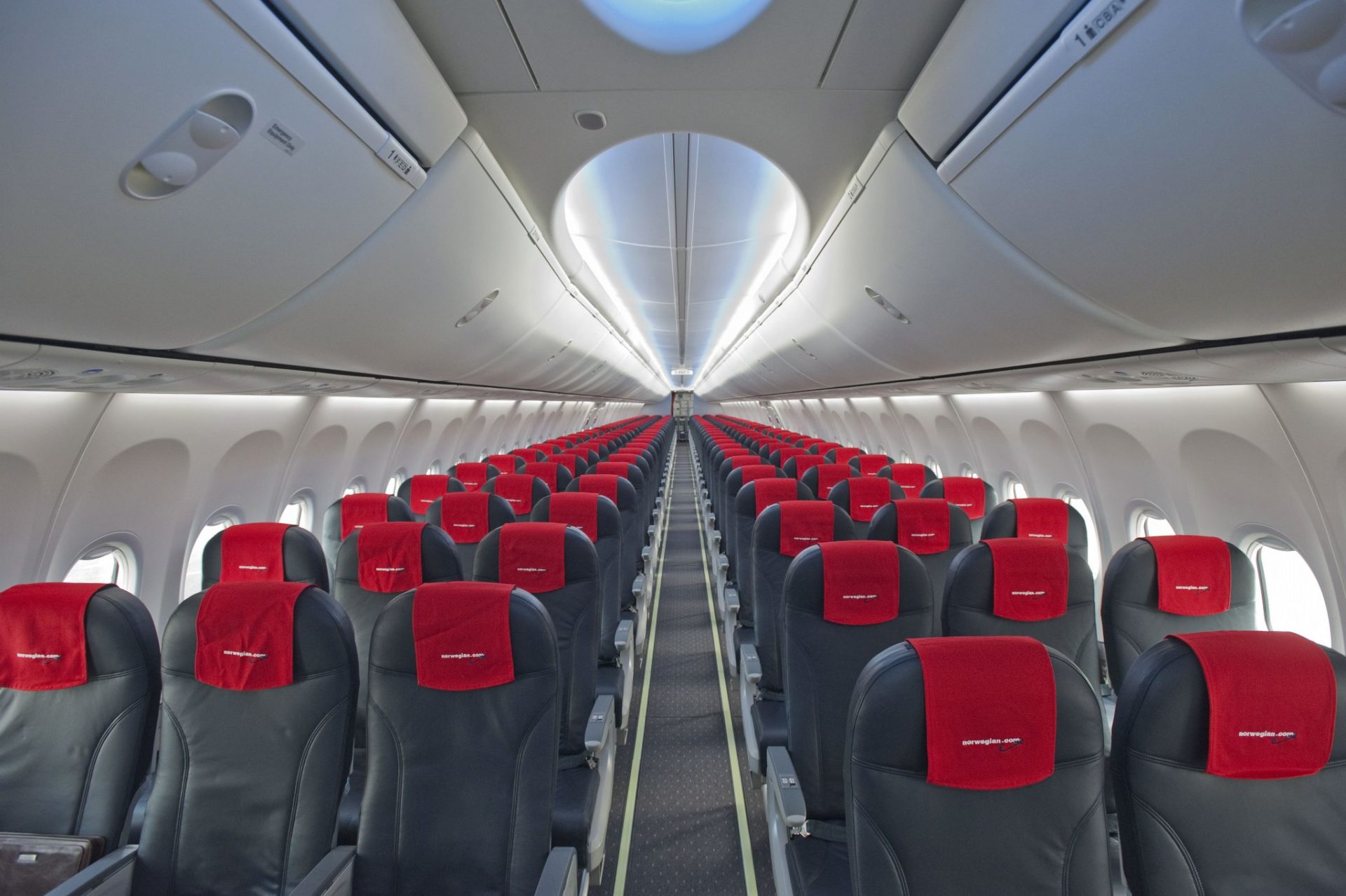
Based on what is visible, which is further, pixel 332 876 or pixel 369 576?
pixel 369 576

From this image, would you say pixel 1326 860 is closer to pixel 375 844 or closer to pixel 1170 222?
pixel 1170 222

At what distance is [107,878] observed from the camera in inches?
71.2

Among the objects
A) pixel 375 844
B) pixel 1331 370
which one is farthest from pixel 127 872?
pixel 1331 370

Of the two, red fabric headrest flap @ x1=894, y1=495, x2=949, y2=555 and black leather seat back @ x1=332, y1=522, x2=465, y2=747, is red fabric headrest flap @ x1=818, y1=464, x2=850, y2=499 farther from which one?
black leather seat back @ x1=332, y1=522, x2=465, y2=747

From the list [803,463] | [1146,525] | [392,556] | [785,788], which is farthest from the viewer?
[803,463]

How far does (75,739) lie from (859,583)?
116 inches

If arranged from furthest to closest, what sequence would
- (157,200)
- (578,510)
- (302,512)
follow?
(302,512) → (578,510) → (157,200)

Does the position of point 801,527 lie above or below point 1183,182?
below

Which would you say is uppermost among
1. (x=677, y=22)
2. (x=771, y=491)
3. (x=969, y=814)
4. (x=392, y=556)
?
(x=677, y=22)

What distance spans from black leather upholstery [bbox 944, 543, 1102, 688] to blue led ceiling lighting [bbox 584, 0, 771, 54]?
227cm

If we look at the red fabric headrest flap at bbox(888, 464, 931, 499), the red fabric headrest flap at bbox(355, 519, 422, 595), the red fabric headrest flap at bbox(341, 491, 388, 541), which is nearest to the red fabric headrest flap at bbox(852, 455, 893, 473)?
the red fabric headrest flap at bbox(888, 464, 931, 499)

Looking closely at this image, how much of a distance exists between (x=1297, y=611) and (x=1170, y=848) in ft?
12.9

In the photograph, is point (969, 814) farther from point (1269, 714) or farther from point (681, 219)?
point (681, 219)

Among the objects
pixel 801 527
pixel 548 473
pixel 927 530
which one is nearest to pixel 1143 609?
pixel 927 530
